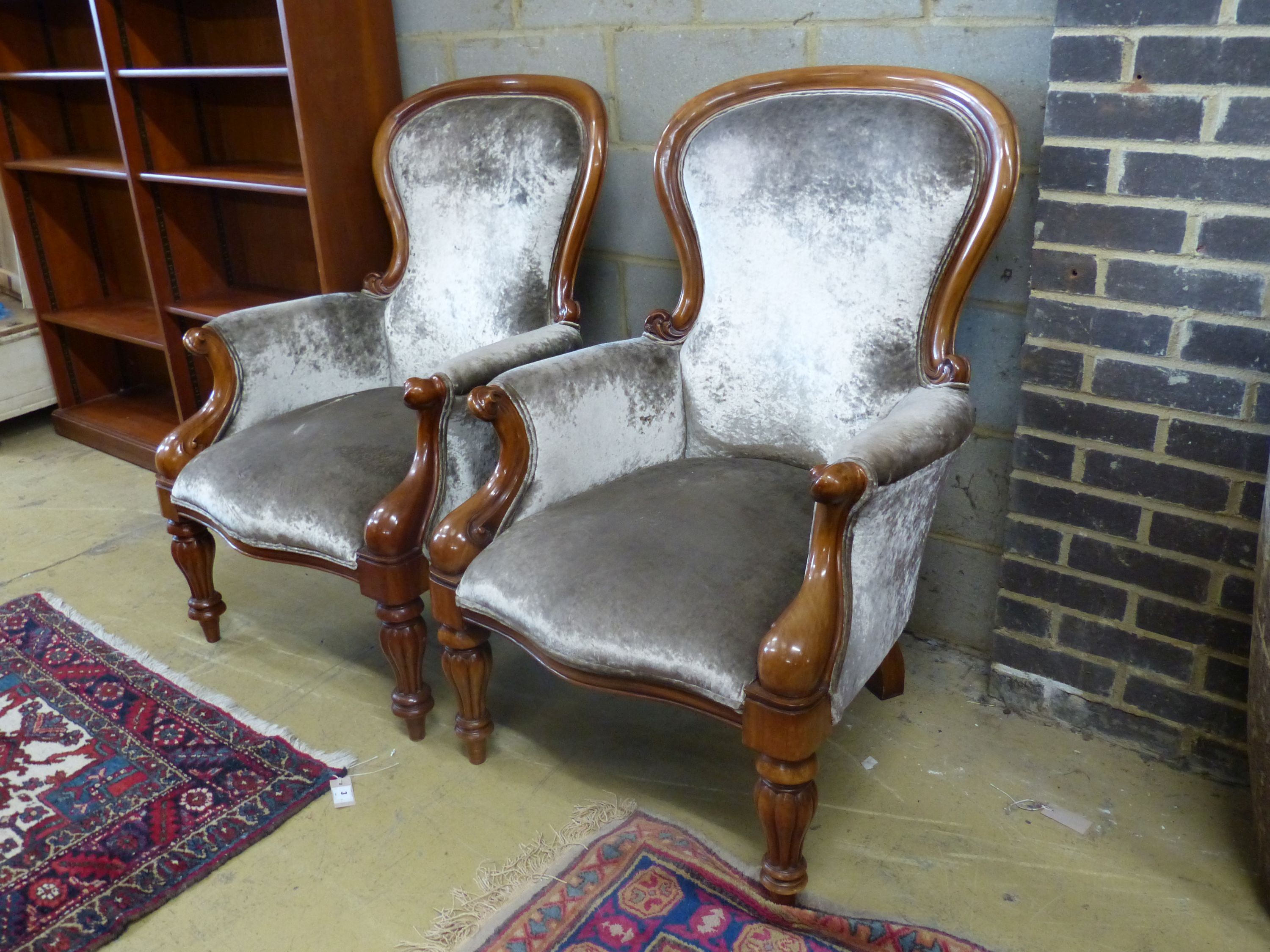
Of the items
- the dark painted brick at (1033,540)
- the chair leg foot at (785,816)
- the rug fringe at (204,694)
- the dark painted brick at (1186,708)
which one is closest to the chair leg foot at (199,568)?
the rug fringe at (204,694)

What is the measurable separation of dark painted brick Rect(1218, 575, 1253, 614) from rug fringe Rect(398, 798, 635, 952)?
3.04 ft

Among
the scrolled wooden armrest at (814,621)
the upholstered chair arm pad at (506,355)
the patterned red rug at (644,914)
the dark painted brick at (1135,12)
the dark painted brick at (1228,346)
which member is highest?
the dark painted brick at (1135,12)

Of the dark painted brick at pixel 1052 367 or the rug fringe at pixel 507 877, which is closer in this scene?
the rug fringe at pixel 507 877

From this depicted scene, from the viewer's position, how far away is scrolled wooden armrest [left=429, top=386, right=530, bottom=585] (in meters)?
1.54

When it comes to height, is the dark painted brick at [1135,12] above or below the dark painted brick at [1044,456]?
above

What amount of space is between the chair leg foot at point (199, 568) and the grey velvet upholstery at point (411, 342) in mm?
91

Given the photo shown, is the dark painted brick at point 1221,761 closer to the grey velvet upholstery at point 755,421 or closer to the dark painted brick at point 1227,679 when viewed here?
the dark painted brick at point 1227,679

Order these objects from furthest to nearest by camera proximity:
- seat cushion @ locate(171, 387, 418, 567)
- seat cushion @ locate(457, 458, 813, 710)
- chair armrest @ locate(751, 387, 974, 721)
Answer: seat cushion @ locate(171, 387, 418, 567), seat cushion @ locate(457, 458, 813, 710), chair armrest @ locate(751, 387, 974, 721)

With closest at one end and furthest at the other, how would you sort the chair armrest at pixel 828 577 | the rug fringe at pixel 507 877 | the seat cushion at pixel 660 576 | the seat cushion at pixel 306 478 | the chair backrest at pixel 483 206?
the chair armrest at pixel 828 577
the seat cushion at pixel 660 576
the rug fringe at pixel 507 877
the seat cushion at pixel 306 478
the chair backrest at pixel 483 206

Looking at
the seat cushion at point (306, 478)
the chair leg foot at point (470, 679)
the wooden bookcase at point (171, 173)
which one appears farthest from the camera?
the wooden bookcase at point (171, 173)

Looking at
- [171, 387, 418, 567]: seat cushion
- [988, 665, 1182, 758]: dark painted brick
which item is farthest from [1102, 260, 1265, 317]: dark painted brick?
[171, 387, 418, 567]: seat cushion

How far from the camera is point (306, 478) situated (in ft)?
5.74

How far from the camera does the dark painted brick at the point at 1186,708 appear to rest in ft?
5.17

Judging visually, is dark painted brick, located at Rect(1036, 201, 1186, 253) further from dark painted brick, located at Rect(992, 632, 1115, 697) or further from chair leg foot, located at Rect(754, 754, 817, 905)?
chair leg foot, located at Rect(754, 754, 817, 905)
